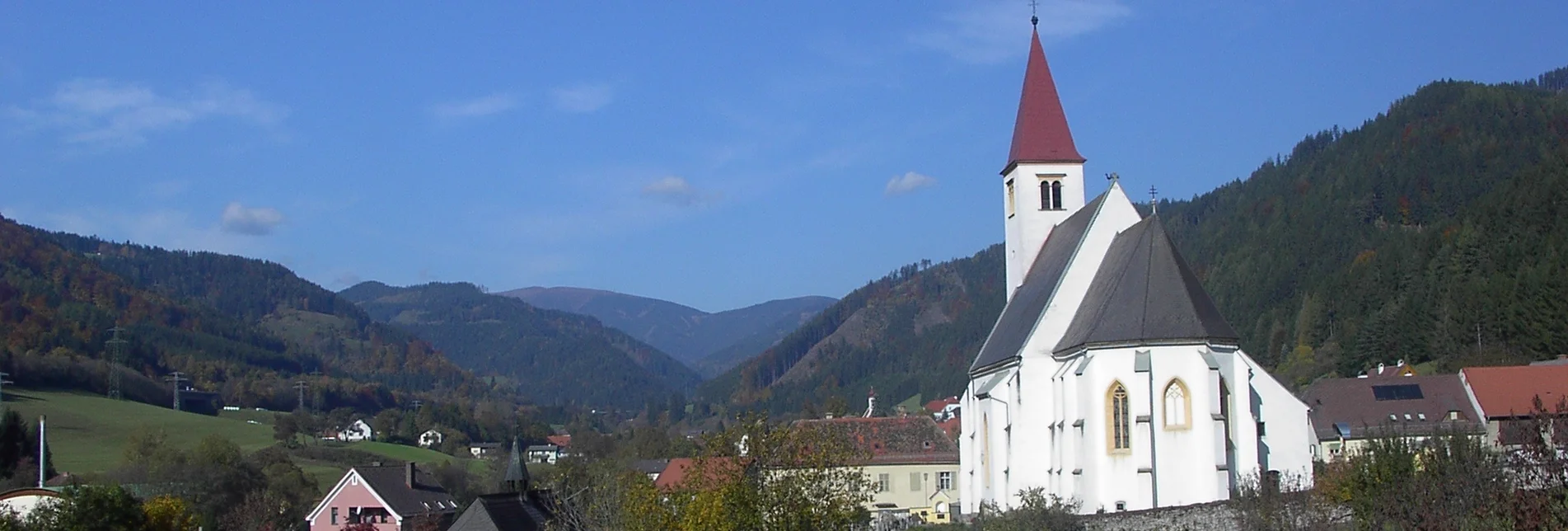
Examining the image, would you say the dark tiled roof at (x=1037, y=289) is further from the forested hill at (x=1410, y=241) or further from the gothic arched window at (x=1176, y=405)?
the forested hill at (x=1410, y=241)

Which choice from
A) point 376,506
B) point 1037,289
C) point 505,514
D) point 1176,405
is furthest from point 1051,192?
point 376,506

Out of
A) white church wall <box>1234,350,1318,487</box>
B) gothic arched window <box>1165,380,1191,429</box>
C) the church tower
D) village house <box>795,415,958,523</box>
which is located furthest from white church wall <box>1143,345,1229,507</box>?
village house <box>795,415,958,523</box>

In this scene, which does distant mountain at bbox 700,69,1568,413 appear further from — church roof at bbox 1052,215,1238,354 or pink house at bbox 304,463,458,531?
pink house at bbox 304,463,458,531

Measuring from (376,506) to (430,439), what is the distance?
281 feet

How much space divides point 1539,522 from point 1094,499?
2342 centimetres

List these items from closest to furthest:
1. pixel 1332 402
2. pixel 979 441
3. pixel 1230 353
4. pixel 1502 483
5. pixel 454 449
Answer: pixel 1502 483, pixel 1230 353, pixel 979 441, pixel 1332 402, pixel 454 449

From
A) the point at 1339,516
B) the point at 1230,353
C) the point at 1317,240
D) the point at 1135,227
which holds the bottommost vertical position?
the point at 1339,516

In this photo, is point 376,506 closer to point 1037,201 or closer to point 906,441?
point 906,441

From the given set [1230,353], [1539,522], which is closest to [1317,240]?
[1230,353]

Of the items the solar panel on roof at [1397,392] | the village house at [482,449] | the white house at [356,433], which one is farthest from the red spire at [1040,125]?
the white house at [356,433]

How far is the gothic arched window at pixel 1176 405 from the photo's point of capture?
4291 centimetres

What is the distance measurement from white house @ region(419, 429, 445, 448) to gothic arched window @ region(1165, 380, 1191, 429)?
387 feet

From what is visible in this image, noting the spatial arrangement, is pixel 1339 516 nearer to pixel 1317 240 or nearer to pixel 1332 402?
pixel 1332 402

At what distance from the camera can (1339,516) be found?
3159 cm
